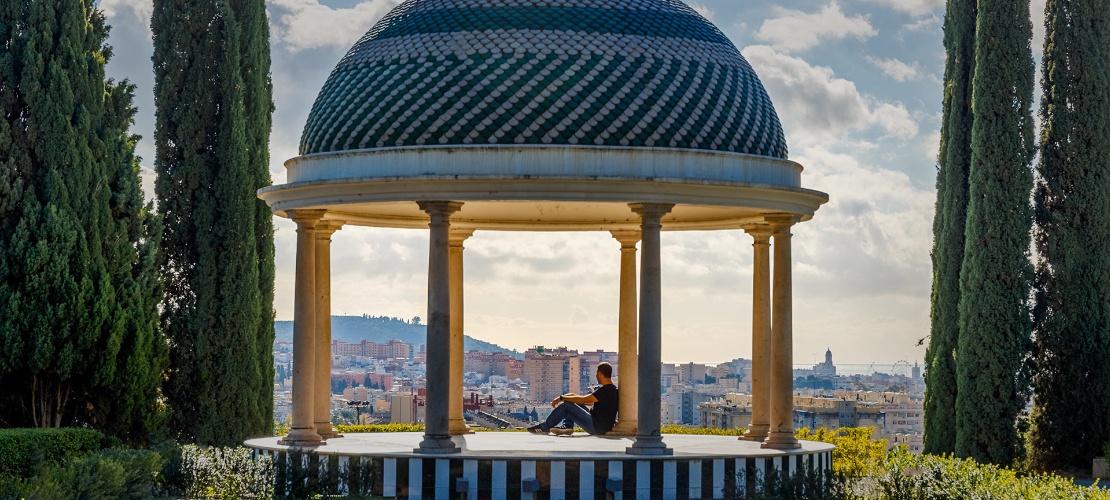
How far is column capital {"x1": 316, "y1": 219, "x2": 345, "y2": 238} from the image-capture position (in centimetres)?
2848

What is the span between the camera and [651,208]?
2462cm

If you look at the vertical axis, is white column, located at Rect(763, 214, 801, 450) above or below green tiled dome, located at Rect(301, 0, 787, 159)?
below

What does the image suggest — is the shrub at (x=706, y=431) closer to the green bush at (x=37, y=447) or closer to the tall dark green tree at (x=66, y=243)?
the tall dark green tree at (x=66, y=243)

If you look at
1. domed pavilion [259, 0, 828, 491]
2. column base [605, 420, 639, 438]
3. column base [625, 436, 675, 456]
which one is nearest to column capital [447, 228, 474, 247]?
domed pavilion [259, 0, 828, 491]

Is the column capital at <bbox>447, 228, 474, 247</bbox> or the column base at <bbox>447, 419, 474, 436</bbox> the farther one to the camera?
the column base at <bbox>447, 419, 474, 436</bbox>

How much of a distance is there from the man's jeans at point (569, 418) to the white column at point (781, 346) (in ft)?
14.3

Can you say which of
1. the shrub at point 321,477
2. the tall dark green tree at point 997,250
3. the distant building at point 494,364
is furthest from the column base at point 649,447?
the distant building at point 494,364

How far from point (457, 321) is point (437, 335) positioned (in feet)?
20.4

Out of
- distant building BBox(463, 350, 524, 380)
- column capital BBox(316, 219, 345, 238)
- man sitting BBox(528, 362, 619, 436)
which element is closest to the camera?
column capital BBox(316, 219, 345, 238)

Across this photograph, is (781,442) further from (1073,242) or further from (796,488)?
(1073,242)

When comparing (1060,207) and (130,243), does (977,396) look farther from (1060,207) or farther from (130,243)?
(130,243)

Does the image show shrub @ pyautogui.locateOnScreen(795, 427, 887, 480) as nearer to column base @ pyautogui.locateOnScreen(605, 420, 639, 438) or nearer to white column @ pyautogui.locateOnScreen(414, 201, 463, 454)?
column base @ pyautogui.locateOnScreen(605, 420, 639, 438)

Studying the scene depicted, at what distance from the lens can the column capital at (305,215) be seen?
87.9 feet

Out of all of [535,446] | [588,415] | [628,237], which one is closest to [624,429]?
[588,415]
